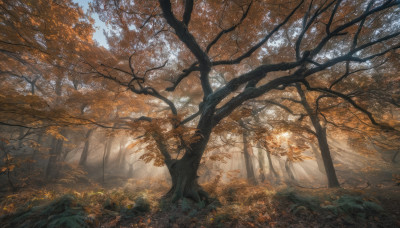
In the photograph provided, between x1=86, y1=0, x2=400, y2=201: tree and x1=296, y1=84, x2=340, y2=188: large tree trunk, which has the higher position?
x1=86, y1=0, x2=400, y2=201: tree

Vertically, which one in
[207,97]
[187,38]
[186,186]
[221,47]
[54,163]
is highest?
[221,47]

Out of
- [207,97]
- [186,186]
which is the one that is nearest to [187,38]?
[207,97]

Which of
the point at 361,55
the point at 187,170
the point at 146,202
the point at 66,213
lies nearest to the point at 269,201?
the point at 187,170

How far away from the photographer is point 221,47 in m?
6.90

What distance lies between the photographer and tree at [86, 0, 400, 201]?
14.4 ft

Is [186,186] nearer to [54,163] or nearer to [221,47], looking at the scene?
[221,47]

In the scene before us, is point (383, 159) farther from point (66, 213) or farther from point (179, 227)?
point (66, 213)

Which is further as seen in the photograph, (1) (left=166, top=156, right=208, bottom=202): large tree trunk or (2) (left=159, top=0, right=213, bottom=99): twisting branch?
(1) (left=166, top=156, right=208, bottom=202): large tree trunk

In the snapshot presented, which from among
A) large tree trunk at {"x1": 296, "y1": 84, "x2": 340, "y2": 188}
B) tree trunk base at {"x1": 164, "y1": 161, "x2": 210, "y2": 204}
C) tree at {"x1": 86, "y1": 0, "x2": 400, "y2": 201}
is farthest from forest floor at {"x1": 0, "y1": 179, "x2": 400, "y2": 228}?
large tree trunk at {"x1": 296, "y1": 84, "x2": 340, "y2": 188}

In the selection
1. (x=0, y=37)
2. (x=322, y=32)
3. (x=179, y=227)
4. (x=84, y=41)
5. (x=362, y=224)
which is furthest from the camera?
(x=84, y=41)

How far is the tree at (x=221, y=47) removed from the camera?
4.38 metres

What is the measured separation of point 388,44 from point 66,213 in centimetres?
1394

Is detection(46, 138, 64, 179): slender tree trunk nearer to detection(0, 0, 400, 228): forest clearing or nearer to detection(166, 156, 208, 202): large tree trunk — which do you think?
detection(0, 0, 400, 228): forest clearing

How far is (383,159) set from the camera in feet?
46.4
